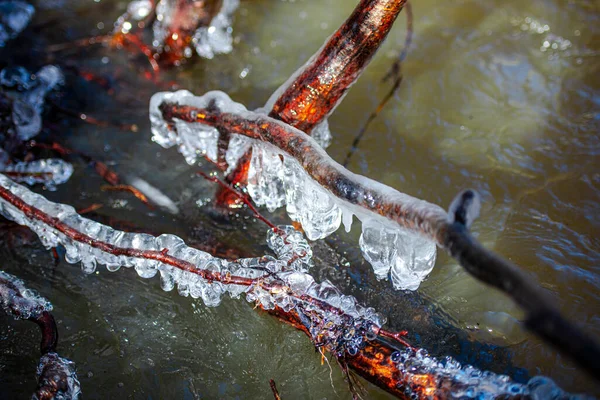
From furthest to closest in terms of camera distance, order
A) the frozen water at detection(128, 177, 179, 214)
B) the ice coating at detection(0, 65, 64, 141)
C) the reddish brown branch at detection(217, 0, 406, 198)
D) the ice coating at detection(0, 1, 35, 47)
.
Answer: the ice coating at detection(0, 1, 35, 47)
the ice coating at detection(0, 65, 64, 141)
the frozen water at detection(128, 177, 179, 214)
the reddish brown branch at detection(217, 0, 406, 198)

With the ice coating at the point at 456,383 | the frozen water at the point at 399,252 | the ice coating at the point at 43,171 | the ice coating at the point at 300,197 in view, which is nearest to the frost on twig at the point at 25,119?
the ice coating at the point at 43,171

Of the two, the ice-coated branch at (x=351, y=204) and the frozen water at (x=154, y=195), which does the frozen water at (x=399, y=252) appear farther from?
the frozen water at (x=154, y=195)

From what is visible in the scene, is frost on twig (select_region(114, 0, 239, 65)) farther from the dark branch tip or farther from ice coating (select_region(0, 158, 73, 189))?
the dark branch tip

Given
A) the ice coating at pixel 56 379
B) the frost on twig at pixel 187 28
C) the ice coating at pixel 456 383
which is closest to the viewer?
the ice coating at pixel 456 383

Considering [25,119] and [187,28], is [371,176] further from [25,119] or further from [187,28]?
[25,119]

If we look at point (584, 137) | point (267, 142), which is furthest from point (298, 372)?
point (584, 137)

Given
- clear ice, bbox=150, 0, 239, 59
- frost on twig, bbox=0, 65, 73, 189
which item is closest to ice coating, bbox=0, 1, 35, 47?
frost on twig, bbox=0, 65, 73, 189

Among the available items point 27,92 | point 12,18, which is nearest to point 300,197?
point 27,92
